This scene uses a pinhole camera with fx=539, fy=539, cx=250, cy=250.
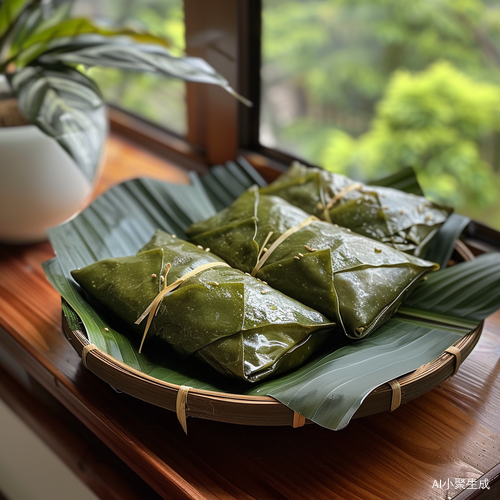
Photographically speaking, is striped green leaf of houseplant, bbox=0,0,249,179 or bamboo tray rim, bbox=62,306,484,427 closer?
bamboo tray rim, bbox=62,306,484,427

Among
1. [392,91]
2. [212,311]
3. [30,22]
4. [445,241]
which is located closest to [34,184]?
[30,22]

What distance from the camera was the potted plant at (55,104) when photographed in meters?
0.99

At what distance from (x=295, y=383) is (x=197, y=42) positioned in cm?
100

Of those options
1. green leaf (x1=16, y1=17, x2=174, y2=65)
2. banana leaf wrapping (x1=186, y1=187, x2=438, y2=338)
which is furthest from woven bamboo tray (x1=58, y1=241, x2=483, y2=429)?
green leaf (x1=16, y1=17, x2=174, y2=65)

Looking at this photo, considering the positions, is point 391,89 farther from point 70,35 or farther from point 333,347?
point 333,347

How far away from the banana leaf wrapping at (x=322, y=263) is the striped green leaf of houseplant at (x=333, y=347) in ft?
0.14

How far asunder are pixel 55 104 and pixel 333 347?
2.16 ft

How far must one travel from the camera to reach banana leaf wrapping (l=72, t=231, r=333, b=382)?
0.73 m

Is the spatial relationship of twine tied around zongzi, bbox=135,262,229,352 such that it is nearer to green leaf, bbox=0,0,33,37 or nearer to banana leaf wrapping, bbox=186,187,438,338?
banana leaf wrapping, bbox=186,187,438,338

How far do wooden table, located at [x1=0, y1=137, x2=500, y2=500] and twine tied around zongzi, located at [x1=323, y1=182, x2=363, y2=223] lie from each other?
0.35 m

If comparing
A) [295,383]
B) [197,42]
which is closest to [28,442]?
[295,383]

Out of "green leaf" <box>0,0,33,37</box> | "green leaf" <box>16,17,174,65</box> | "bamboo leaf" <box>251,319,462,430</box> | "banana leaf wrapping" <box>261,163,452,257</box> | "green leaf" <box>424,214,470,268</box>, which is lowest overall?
"bamboo leaf" <box>251,319,462,430</box>

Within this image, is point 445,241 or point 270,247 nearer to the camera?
point 270,247

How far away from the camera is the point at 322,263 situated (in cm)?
84
